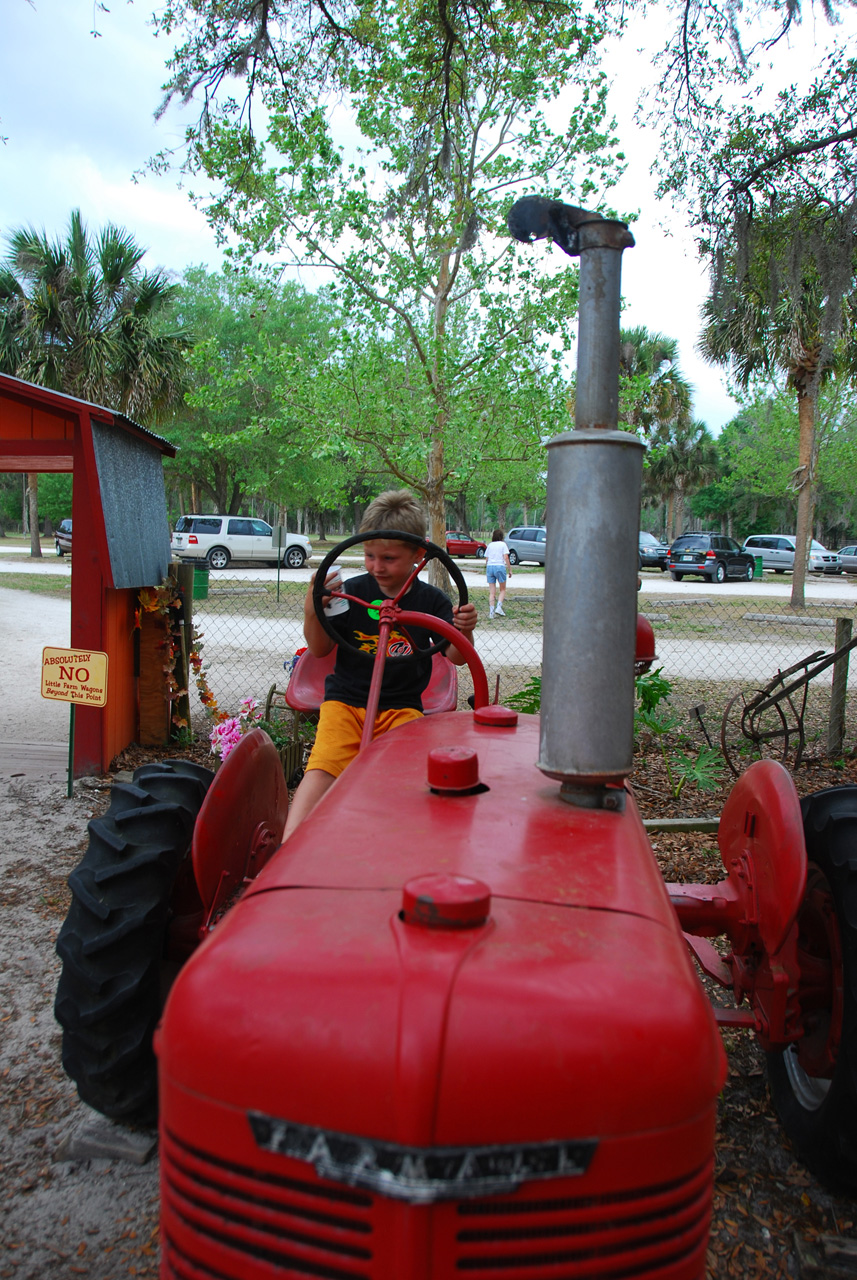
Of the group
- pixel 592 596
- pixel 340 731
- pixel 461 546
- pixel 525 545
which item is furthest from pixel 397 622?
pixel 461 546

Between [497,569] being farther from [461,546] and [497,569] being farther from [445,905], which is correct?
[461,546]

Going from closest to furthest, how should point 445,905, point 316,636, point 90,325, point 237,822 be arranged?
point 445,905 < point 237,822 < point 316,636 < point 90,325

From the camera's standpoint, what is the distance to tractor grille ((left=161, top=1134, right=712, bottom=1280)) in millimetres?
1046

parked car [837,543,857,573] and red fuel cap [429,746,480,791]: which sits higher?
parked car [837,543,857,573]

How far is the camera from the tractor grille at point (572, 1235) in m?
1.05

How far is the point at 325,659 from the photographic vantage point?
3.52 metres

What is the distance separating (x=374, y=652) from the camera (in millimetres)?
3225

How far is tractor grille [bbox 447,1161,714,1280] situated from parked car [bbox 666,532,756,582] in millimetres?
28815

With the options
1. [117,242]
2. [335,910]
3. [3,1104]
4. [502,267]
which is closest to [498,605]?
[502,267]

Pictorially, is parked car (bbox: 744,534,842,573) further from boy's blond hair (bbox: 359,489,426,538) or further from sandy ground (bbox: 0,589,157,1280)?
boy's blond hair (bbox: 359,489,426,538)

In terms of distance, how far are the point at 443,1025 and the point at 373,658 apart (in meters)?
2.07

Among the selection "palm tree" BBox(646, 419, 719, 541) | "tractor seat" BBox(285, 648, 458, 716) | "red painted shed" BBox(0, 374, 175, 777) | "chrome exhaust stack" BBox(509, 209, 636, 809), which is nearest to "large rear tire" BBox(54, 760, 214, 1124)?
"chrome exhaust stack" BBox(509, 209, 636, 809)

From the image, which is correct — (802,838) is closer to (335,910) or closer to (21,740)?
(335,910)

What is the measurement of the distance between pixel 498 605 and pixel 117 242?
1202 cm
